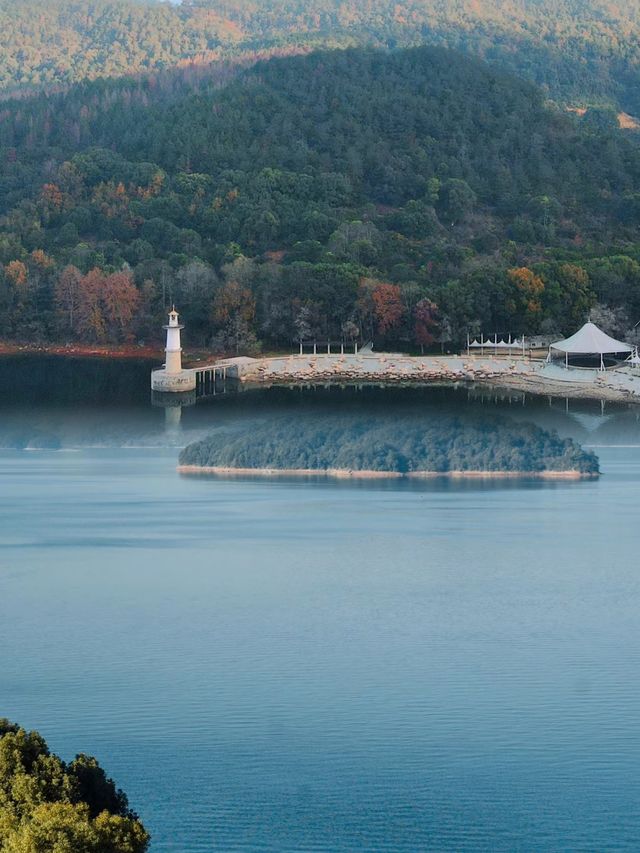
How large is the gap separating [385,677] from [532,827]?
12.9 ft

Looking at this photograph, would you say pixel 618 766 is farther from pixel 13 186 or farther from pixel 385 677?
pixel 13 186

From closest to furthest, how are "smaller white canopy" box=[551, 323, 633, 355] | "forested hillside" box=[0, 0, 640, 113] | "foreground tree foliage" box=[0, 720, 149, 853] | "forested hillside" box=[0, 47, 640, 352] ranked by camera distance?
"foreground tree foliage" box=[0, 720, 149, 853] < "smaller white canopy" box=[551, 323, 633, 355] < "forested hillside" box=[0, 47, 640, 352] < "forested hillside" box=[0, 0, 640, 113]

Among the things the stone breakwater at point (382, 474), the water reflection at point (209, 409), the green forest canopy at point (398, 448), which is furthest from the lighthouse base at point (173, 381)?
the stone breakwater at point (382, 474)

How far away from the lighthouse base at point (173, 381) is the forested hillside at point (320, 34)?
162 feet

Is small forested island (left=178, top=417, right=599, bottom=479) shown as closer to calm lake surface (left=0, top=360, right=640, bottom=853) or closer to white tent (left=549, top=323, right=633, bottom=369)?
calm lake surface (left=0, top=360, right=640, bottom=853)

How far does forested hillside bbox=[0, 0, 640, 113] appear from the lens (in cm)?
10262

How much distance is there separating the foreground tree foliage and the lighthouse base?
34.2 metres

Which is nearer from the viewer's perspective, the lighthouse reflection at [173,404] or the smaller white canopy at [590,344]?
the lighthouse reflection at [173,404]

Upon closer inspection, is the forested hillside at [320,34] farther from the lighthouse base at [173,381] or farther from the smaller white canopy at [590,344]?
the lighthouse base at [173,381]

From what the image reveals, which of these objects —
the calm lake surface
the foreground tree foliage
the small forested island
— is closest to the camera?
the foreground tree foliage

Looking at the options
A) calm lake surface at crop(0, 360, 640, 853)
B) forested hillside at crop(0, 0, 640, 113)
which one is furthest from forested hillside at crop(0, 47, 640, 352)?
calm lake surface at crop(0, 360, 640, 853)

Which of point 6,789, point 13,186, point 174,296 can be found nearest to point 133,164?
point 13,186

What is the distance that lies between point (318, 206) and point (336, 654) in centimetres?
5259

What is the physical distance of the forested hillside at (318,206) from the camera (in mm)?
54438
